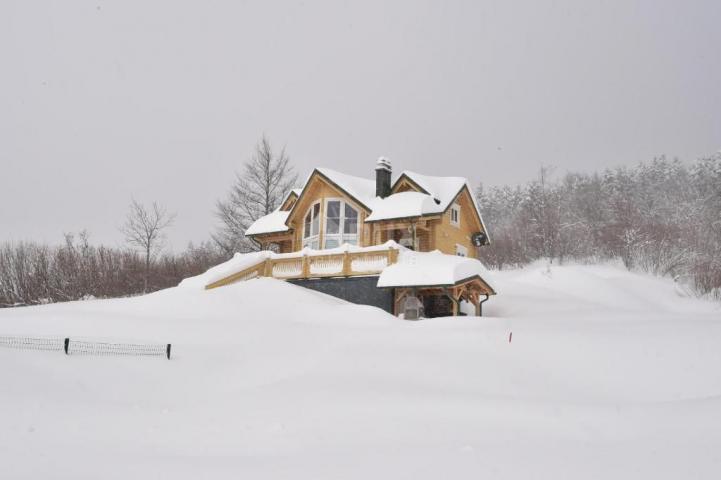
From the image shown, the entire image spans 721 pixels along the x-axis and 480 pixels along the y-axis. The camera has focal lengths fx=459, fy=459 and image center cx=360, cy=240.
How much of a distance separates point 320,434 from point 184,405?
3.07 metres

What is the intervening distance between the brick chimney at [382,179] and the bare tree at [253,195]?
41.9ft

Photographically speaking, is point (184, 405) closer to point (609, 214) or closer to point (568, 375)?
point (568, 375)

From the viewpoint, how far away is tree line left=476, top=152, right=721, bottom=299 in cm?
3281

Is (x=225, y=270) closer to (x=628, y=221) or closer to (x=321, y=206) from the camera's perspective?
(x=321, y=206)

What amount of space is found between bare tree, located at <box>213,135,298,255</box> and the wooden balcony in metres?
13.4

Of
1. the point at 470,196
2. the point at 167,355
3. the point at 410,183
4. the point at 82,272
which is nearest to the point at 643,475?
the point at 167,355

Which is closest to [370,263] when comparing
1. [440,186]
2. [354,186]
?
[354,186]

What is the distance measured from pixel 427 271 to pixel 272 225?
11799 mm

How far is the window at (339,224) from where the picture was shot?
2242cm

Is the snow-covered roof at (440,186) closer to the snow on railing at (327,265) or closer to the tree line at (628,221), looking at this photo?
the snow on railing at (327,265)

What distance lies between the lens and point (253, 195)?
1325 inches

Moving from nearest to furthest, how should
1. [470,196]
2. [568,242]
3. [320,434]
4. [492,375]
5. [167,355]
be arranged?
[320,434] < [492,375] < [167,355] < [470,196] < [568,242]

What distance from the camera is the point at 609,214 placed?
47906 mm

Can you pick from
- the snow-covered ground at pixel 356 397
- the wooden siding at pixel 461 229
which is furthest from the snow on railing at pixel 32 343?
the wooden siding at pixel 461 229
